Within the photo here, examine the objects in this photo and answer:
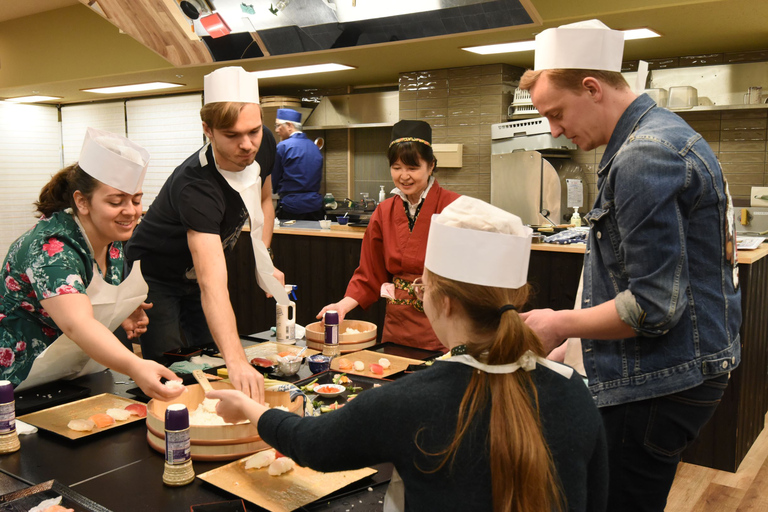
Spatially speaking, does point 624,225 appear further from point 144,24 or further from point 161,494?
point 144,24

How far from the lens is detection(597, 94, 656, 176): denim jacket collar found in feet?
4.63

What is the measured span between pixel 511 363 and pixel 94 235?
4.52ft

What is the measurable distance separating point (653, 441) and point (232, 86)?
1.70 metres

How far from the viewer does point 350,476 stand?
52.9 inches

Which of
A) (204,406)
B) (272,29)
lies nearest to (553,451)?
(204,406)

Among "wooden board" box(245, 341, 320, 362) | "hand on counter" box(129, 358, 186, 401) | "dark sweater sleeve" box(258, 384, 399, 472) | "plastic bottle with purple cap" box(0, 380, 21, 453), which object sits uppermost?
"dark sweater sleeve" box(258, 384, 399, 472)

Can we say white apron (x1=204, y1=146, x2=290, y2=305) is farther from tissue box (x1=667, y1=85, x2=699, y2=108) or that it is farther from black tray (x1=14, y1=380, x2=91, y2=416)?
tissue box (x1=667, y1=85, x2=699, y2=108)

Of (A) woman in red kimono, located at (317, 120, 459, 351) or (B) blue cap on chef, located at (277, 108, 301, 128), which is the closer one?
(A) woman in red kimono, located at (317, 120, 459, 351)

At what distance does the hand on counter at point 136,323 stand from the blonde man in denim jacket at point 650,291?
1371 mm

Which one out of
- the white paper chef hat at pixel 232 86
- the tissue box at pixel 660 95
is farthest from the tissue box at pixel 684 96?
the white paper chef hat at pixel 232 86

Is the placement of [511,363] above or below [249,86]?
below

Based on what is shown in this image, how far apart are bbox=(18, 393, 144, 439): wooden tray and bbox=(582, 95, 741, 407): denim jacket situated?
119cm

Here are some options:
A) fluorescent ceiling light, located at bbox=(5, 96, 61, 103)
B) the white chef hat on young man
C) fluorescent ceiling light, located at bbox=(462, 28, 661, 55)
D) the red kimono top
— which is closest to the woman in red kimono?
the red kimono top

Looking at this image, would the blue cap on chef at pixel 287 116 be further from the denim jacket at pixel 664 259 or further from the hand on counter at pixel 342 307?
the denim jacket at pixel 664 259
